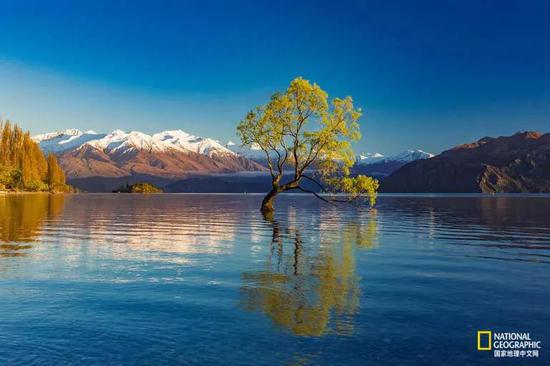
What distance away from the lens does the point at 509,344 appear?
1288cm

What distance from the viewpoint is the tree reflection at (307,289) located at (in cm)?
1455

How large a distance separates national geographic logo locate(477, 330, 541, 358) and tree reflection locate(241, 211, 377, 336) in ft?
11.9

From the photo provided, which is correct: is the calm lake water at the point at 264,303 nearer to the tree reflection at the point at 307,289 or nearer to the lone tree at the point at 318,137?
the tree reflection at the point at 307,289

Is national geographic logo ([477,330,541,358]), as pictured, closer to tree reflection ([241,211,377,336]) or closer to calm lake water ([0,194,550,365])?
calm lake water ([0,194,550,365])

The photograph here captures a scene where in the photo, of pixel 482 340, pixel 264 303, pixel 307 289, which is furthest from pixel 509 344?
pixel 307 289

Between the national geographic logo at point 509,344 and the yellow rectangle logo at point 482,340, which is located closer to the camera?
the national geographic logo at point 509,344

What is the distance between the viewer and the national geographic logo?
40.4ft

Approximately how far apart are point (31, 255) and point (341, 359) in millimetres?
22197

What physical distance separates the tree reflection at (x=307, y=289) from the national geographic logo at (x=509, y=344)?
143 inches

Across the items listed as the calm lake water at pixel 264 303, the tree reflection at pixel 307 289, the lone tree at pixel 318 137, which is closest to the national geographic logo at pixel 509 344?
the calm lake water at pixel 264 303

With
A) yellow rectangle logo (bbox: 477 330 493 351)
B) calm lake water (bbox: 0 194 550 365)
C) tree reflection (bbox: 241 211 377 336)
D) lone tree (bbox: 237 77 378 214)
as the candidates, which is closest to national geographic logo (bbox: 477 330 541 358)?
yellow rectangle logo (bbox: 477 330 493 351)

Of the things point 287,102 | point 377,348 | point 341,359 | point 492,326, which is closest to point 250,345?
point 341,359

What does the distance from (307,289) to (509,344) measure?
7833 mm

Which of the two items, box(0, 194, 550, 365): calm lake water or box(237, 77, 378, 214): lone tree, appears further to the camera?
box(237, 77, 378, 214): lone tree
